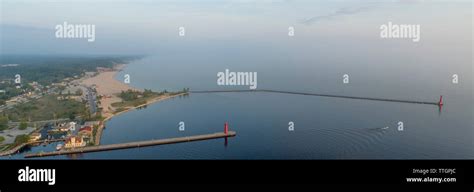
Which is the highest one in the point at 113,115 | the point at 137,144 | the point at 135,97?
the point at 135,97

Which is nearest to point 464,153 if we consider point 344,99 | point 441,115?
point 441,115

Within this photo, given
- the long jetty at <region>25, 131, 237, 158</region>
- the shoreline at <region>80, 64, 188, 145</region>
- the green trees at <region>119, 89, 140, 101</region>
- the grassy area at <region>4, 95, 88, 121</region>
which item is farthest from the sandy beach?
the long jetty at <region>25, 131, 237, 158</region>

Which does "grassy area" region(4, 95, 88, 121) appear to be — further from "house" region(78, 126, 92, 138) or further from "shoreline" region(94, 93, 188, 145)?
"house" region(78, 126, 92, 138)

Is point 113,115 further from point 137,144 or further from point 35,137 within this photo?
point 137,144

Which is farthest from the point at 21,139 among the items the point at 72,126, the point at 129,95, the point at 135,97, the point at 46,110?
the point at 129,95

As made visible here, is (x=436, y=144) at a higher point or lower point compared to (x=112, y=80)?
lower

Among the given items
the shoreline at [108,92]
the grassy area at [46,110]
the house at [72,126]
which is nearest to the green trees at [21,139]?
the house at [72,126]

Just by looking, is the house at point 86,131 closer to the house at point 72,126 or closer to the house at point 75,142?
the house at point 75,142

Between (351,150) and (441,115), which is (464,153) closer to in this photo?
(351,150)
